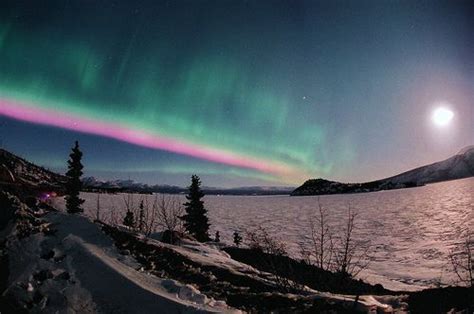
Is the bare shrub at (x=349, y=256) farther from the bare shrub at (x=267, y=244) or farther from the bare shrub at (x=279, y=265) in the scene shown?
the bare shrub at (x=267, y=244)

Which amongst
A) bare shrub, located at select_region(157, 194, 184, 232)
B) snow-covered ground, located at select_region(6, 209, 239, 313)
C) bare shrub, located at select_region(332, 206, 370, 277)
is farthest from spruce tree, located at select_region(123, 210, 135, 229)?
snow-covered ground, located at select_region(6, 209, 239, 313)

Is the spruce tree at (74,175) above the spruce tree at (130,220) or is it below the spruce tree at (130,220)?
above

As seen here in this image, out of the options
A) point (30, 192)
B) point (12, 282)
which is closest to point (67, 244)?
point (12, 282)

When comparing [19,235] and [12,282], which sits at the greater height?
[19,235]

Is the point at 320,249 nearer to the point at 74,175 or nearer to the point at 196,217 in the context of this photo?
the point at 196,217

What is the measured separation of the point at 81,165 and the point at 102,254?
32.4 metres

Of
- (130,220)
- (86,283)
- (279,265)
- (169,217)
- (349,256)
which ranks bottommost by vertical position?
(169,217)

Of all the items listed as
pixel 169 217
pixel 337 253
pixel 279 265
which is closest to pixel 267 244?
pixel 279 265

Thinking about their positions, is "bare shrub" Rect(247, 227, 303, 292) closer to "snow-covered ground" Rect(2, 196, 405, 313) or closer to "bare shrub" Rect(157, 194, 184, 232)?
→ "snow-covered ground" Rect(2, 196, 405, 313)

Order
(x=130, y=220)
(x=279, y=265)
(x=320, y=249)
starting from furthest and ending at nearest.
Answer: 1. (x=320, y=249)
2. (x=130, y=220)
3. (x=279, y=265)

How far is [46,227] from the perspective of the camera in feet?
32.4

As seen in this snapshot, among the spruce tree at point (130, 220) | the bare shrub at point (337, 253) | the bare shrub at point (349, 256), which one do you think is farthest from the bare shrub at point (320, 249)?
the spruce tree at point (130, 220)

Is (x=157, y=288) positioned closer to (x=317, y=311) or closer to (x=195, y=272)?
(x=195, y=272)

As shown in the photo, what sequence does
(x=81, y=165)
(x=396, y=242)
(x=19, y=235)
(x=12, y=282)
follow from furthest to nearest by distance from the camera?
1. (x=396, y=242)
2. (x=81, y=165)
3. (x=19, y=235)
4. (x=12, y=282)
